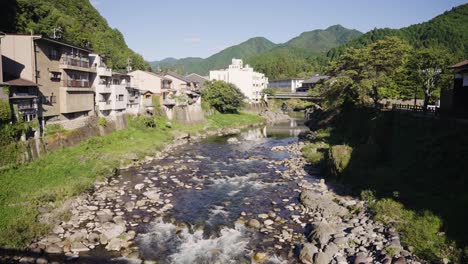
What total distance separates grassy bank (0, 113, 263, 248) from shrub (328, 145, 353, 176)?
1592 cm

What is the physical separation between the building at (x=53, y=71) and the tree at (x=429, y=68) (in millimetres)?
30360

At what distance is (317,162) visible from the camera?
28578 mm

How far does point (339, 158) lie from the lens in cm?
2378

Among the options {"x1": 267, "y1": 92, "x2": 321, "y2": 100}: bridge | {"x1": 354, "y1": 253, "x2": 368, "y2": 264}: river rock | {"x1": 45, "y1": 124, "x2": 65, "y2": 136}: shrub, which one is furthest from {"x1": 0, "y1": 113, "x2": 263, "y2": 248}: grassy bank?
{"x1": 267, "y1": 92, "x2": 321, "y2": 100}: bridge

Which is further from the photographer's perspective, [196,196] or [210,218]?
[196,196]

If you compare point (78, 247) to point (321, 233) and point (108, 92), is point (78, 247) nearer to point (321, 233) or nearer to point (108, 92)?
point (321, 233)

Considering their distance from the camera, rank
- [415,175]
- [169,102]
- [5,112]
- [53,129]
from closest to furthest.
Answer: [415,175] < [5,112] < [53,129] < [169,102]

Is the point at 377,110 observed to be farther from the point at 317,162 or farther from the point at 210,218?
the point at 210,218

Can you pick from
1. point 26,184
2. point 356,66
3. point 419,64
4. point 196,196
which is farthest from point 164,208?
point 356,66

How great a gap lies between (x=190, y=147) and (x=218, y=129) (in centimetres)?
1354

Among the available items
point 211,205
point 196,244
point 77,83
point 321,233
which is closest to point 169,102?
point 77,83

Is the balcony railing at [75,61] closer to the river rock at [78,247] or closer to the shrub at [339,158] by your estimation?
the river rock at [78,247]

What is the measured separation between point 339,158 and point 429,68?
1326 cm

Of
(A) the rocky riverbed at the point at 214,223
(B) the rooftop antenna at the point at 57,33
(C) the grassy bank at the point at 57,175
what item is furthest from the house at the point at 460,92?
(B) the rooftop antenna at the point at 57,33
